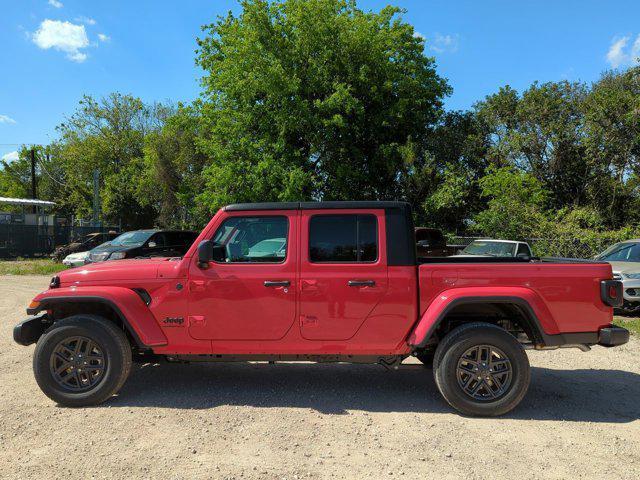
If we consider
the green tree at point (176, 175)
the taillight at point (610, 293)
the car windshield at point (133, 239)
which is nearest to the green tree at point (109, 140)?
the green tree at point (176, 175)

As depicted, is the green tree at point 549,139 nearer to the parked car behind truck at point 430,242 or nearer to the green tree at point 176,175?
the parked car behind truck at point 430,242

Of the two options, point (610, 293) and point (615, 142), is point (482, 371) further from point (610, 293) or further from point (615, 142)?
point (615, 142)

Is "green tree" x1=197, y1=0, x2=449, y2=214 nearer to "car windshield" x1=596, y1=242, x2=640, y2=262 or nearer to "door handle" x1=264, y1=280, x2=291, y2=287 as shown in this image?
"car windshield" x1=596, y1=242, x2=640, y2=262

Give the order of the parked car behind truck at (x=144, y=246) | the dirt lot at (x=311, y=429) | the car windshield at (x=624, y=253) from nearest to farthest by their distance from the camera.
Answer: the dirt lot at (x=311, y=429) < the car windshield at (x=624, y=253) < the parked car behind truck at (x=144, y=246)

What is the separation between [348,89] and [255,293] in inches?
714

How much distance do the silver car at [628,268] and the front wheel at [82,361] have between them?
8.79 metres

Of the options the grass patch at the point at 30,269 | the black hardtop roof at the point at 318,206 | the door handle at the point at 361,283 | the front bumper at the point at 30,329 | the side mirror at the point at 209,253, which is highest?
the black hardtop roof at the point at 318,206

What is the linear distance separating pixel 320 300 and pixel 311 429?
3.69 feet

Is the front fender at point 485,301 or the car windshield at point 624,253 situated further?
the car windshield at point 624,253

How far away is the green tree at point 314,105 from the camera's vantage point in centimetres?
2144

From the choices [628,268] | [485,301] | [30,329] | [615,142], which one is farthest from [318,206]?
[615,142]

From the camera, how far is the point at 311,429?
410cm

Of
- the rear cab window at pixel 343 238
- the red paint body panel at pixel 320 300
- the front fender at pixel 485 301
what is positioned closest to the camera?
the front fender at pixel 485 301

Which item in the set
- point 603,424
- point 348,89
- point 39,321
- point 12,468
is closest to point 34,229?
point 348,89
